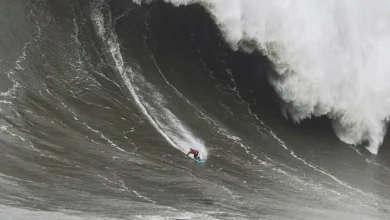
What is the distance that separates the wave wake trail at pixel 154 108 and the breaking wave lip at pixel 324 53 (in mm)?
3059

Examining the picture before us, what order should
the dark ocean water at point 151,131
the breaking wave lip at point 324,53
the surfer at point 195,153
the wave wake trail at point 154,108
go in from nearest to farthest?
the dark ocean water at point 151,131
the surfer at point 195,153
the wave wake trail at point 154,108
the breaking wave lip at point 324,53

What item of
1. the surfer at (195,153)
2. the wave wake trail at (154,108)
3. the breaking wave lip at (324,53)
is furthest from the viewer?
the breaking wave lip at (324,53)

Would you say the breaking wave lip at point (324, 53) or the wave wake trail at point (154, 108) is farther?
the breaking wave lip at point (324, 53)

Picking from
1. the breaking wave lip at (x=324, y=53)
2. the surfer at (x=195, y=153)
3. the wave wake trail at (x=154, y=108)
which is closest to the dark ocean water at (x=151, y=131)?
the wave wake trail at (x=154, y=108)

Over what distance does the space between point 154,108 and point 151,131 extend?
1064 millimetres

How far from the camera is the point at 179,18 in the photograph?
16.8 meters

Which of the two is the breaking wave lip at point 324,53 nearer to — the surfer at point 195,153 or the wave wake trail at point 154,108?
the wave wake trail at point 154,108

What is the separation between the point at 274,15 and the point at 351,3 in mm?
2590

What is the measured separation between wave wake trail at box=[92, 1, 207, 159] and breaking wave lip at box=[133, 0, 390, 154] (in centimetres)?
306

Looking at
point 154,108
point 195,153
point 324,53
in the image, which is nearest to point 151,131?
point 154,108

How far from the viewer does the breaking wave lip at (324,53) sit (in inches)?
583

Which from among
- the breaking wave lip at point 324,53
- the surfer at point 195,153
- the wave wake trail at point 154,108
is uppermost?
the breaking wave lip at point 324,53

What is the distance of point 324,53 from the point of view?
15.1m

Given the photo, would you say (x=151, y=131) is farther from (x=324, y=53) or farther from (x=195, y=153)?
(x=324, y=53)
